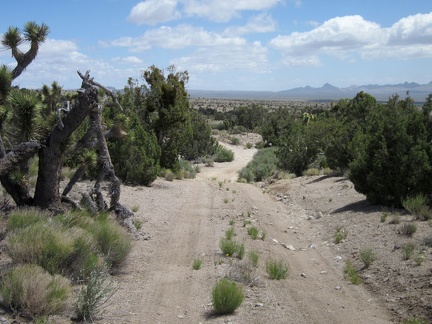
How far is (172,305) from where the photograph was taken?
283 inches

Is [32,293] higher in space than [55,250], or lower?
lower

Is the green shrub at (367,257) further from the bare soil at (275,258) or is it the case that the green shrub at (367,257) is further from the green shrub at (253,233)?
the green shrub at (253,233)

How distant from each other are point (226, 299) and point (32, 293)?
2.59 m

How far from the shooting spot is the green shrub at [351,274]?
9.01 m

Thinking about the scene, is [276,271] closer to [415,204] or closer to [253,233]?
[253,233]

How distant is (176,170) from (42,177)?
1469cm

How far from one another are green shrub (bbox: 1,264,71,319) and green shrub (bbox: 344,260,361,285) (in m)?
5.30

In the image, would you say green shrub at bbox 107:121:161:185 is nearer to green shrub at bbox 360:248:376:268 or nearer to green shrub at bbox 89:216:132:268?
green shrub at bbox 89:216:132:268

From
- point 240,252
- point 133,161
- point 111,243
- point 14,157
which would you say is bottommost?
point 240,252

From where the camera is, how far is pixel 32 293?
19.4 ft

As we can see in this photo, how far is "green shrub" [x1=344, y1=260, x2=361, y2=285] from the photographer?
901 centimetres

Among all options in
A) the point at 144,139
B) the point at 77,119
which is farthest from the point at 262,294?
the point at 144,139

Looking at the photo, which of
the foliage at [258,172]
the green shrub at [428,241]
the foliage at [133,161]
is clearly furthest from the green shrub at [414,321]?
the foliage at [258,172]

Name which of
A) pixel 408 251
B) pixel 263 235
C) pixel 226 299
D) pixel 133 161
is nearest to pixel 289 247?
pixel 263 235
